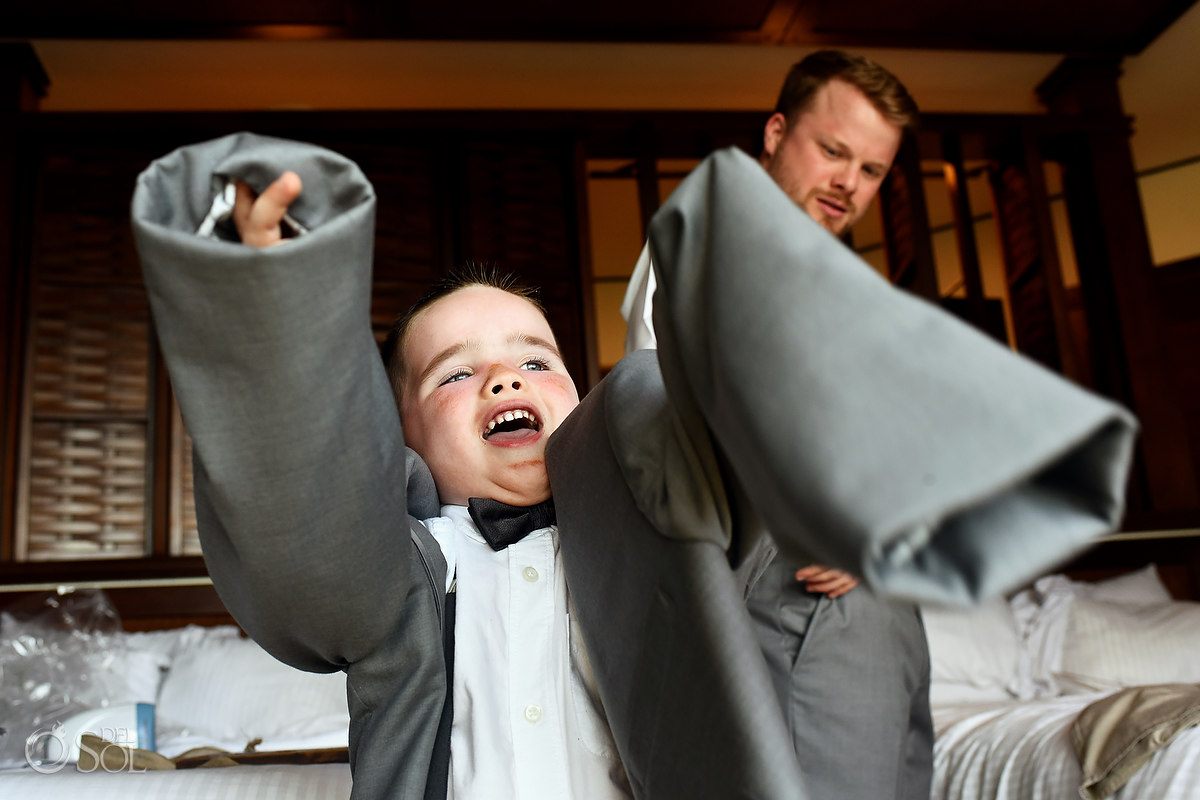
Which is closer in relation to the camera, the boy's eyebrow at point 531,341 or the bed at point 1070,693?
the boy's eyebrow at point 531,341

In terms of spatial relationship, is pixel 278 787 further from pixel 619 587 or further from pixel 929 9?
pixel 929 9

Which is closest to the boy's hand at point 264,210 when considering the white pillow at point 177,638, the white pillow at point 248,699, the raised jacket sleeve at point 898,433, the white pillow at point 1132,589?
the raised jacket sleeve at point 898,433

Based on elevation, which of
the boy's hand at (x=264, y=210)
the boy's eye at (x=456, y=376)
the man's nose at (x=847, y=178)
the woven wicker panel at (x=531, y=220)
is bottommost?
the boy's eye at (x=456, y=376)

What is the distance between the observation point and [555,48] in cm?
315

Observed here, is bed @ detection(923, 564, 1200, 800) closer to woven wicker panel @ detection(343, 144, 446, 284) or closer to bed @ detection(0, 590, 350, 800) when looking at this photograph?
bed @ detection(0, 590, 350, 800)

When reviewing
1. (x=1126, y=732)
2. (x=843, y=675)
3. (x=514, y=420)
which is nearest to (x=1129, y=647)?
(x=1126, y=732)

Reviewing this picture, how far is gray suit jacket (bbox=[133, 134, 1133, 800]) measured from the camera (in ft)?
1.13

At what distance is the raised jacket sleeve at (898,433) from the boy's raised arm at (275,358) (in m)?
0.20

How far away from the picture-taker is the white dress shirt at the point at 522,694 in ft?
2.16

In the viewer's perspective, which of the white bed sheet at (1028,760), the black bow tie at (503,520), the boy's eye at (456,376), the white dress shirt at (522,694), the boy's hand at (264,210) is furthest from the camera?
the white bed sheet at (1028,760)

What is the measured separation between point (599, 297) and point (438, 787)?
4.46m

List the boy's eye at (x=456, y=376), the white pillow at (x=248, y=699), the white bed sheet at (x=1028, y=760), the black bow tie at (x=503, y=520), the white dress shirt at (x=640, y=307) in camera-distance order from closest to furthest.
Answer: the black bow tie at (x=503, y=520), the boy's eye at (x=456, y=376), the white bed sheet at (x=1028, y=760), the white dress shirt at (x=640, y=307), the white pillow at (x=248, y=699)

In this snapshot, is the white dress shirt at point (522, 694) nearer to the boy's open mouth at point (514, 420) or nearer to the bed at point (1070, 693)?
the boy's open mouth at point (514, 420)

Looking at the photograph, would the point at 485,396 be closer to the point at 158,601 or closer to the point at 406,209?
the point at 158,601
